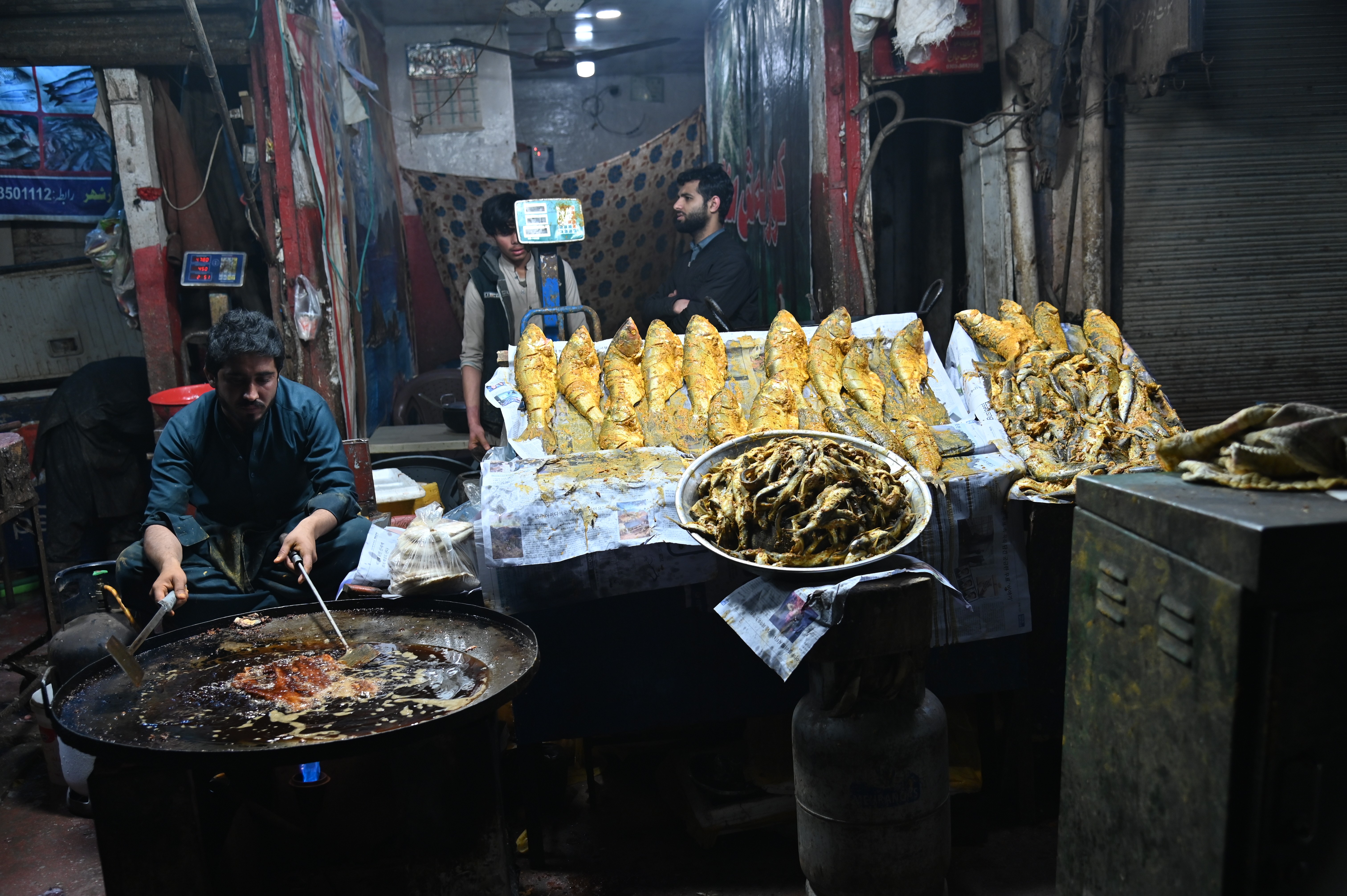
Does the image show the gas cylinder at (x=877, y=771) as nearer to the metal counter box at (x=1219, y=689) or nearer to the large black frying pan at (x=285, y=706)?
the metal counter box at (x=1219, y=689)

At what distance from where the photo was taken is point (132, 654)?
2.36 m

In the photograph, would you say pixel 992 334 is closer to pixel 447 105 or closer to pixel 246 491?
pixel 246 491

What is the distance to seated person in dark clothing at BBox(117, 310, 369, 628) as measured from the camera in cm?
338

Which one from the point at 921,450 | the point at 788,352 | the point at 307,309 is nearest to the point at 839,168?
the point at 788,352

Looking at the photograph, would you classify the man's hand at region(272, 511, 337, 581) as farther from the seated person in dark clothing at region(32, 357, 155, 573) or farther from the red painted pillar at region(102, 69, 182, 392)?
the seated person in dark clothing at region(32, 357, 155, 573)

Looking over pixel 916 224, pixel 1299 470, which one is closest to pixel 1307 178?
pixel 916 224

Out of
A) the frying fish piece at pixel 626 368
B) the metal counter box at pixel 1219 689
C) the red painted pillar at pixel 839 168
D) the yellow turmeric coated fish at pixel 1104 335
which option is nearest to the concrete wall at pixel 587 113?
the red painted pillar at pixel 839 168

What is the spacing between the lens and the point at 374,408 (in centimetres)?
781

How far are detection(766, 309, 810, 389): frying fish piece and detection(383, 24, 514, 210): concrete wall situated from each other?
6589 millimetres

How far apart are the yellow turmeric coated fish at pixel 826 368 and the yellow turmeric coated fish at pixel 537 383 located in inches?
43.4

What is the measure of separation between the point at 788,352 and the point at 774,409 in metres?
0.48

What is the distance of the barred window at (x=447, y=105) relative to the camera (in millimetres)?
9672

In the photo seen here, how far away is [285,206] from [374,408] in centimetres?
264

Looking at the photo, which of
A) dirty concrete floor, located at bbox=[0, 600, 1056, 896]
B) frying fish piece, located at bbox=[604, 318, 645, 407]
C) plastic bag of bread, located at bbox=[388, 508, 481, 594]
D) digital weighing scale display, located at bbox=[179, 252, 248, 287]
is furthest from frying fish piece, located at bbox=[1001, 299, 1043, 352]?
digital weighing scale display, located at bbox=[179, 252, 248, 287]
